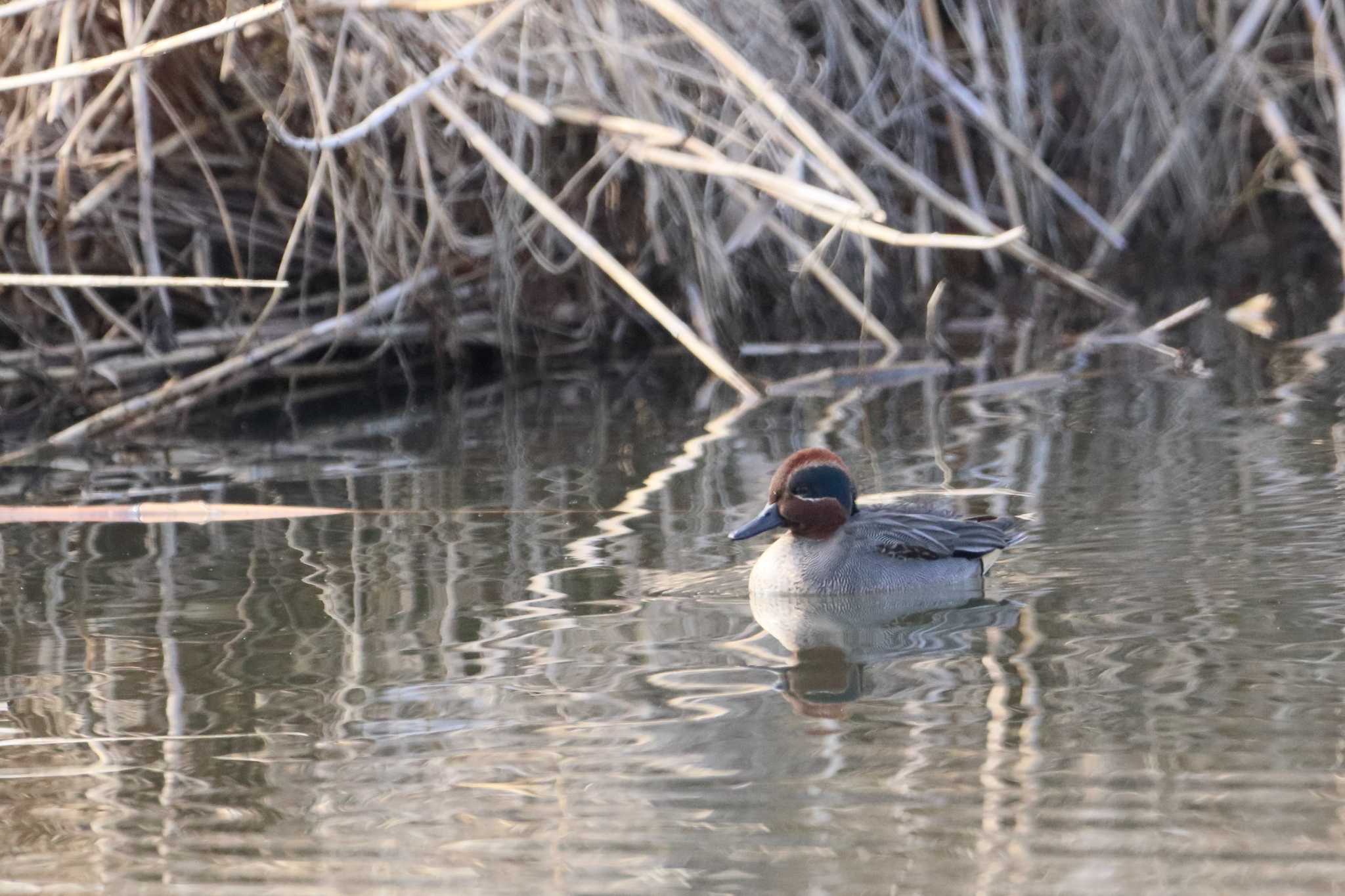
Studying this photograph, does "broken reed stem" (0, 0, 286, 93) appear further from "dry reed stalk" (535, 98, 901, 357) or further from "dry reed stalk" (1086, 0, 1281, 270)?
"dry reed stalk" (1086, 0, 1281, 270)

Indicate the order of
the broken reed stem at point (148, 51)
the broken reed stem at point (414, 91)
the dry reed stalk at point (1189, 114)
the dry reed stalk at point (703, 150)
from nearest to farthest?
the broken reed stem at point (148, 51), the broken reed stem at point (414, 91), the dry reed stalk at point (703, 150), the dry reed stalk at point (1189, 114)

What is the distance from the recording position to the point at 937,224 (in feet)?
36.0

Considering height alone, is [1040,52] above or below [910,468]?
above

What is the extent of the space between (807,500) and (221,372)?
3507 mm

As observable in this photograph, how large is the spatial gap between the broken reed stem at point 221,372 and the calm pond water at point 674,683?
48cm

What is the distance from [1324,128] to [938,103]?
9.02ft

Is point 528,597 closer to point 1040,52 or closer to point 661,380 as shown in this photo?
point 661,380

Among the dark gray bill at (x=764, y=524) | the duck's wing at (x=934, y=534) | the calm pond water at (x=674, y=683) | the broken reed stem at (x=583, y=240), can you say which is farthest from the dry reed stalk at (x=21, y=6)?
the duck's wing at (x=934, y=534)

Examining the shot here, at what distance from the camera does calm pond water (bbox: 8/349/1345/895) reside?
3.18m

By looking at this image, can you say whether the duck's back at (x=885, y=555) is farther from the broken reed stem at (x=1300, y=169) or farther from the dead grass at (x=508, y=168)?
the broken reed stem at (x=1300, y=169)

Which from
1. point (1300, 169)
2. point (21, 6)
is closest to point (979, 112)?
point (1300, 169)

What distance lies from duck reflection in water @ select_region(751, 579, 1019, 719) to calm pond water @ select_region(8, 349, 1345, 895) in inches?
0.6

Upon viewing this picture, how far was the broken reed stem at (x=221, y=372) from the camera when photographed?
7.58 meters

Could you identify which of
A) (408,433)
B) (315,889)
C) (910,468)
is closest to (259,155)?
(408,433)
